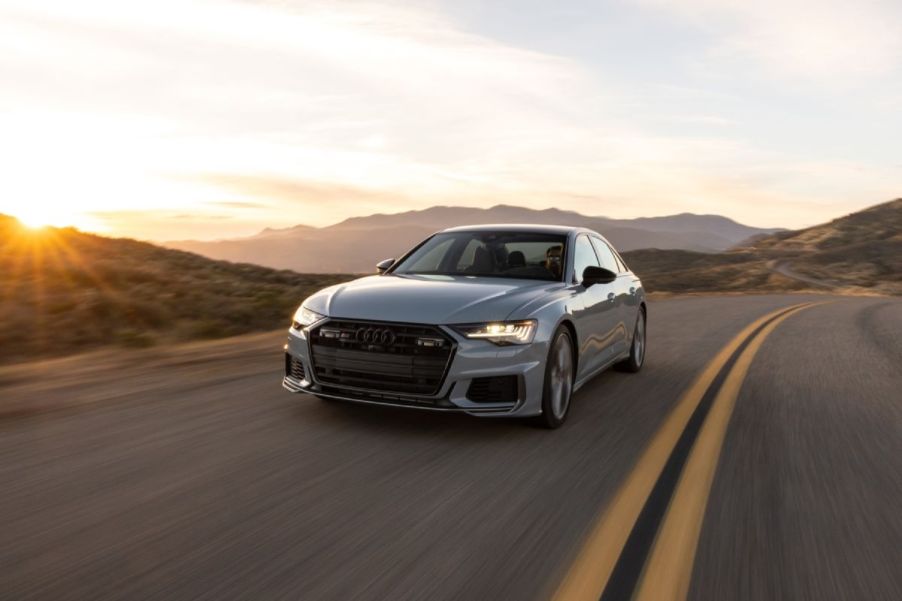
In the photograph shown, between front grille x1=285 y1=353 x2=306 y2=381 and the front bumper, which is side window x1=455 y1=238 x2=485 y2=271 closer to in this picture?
the front bumper

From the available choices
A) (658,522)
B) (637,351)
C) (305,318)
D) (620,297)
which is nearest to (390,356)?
(305,318)

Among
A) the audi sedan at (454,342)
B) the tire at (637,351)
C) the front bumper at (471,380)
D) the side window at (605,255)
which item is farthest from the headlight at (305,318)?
the tire at (637,351)

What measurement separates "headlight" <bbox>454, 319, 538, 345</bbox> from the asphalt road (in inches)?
27.0

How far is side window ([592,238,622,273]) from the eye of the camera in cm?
801

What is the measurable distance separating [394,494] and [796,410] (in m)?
4.21

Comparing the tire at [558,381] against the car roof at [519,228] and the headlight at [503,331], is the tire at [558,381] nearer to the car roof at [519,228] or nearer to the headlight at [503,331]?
the headlight at [503,331]

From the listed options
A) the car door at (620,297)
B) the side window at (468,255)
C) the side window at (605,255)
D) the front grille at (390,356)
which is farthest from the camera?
the side window at (605,255)

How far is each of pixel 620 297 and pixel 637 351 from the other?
104cm

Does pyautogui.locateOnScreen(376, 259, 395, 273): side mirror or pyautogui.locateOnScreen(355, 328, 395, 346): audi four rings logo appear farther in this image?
pyautogui.locateOnScreen(376, 259, 395, 273): side mirror

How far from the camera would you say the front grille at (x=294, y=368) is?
565 cm

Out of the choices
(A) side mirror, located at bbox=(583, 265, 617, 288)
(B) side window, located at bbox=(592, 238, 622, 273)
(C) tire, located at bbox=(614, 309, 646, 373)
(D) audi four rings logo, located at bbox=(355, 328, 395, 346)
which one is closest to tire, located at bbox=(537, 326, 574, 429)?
(A) side mirror, located at bbox=(583, 265, 617, 288)

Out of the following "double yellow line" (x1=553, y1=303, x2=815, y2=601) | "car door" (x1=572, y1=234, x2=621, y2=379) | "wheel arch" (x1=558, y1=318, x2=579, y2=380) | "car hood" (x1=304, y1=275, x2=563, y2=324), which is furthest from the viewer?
"car door" (x1=572, y1=234, x2=621, y2=379)

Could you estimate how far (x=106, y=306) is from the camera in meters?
10.9

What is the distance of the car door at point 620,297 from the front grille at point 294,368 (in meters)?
3.25
